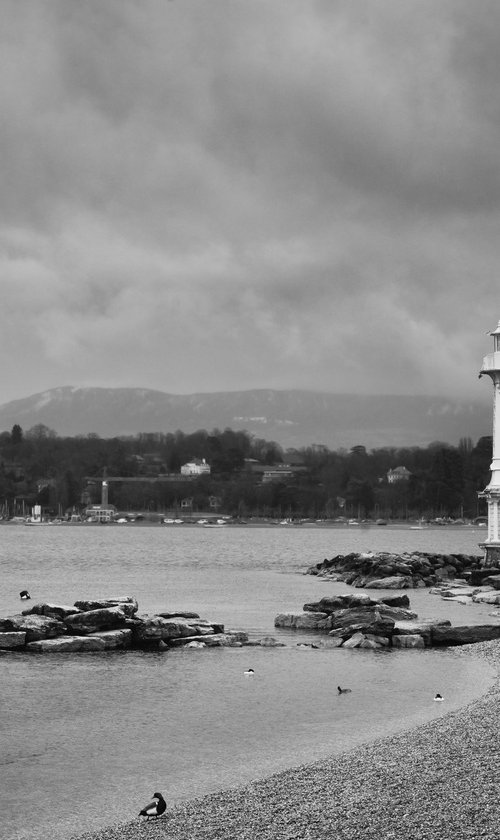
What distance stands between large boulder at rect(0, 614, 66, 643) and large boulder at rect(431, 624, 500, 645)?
39.2 ft

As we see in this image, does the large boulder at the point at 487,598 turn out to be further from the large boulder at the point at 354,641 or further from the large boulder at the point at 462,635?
the large boulder at the point at 354,641

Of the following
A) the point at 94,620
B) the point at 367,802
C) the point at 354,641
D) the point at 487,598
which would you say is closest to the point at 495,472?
the point at 487,598

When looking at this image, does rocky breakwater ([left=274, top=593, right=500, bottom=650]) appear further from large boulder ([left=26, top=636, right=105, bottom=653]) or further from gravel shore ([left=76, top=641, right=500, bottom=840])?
gravel shore ([left=76, top=641, right=500, bottom=840])

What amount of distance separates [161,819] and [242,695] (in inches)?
394

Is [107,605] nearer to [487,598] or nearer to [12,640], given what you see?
[12,640]

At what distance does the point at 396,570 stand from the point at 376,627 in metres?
26.9

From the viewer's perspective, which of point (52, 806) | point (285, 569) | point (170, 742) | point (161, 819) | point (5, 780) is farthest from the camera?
point (285, 569)

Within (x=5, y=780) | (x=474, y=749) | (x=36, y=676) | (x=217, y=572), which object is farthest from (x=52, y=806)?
(x=217, y=572)

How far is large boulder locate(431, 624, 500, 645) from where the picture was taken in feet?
108

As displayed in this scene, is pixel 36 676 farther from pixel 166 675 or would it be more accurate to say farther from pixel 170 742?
pixel 170 742

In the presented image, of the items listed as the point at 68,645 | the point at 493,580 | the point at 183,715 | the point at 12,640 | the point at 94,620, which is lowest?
the point at 183,715

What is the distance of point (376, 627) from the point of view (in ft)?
110

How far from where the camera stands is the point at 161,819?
50.0 ft

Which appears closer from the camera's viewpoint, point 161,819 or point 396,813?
point 396,813
